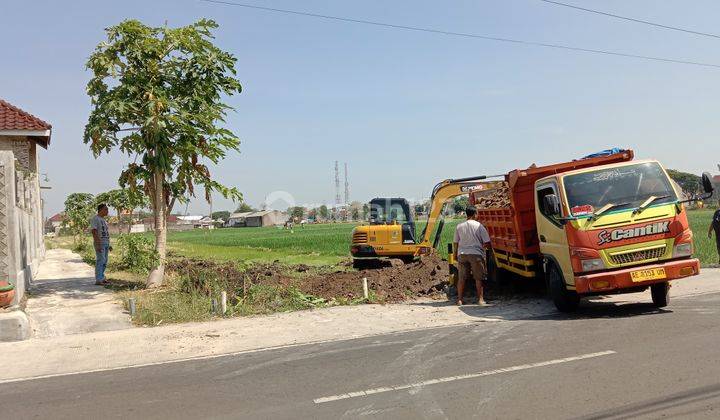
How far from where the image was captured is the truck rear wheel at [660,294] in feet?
30.6

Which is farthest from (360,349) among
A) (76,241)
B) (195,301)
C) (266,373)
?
(76,241)

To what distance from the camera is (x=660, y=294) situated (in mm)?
9352

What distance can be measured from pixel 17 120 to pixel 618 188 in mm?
18119

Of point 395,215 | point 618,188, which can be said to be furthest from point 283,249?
point 618,188

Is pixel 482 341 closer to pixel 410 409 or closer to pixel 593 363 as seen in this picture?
pixel 593 363

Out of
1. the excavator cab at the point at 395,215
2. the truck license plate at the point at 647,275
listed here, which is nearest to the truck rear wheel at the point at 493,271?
the truck license plate at the point at 647,275

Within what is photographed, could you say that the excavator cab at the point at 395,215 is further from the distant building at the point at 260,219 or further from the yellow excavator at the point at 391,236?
the distant building at the point at 260,219

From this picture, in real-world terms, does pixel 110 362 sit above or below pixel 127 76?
below

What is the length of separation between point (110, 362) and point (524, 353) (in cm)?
522

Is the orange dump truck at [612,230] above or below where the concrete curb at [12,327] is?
above

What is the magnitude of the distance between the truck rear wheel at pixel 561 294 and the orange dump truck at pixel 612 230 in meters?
0.02

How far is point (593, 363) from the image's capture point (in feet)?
20.4

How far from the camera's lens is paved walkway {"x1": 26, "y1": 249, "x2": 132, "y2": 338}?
32.7 ft

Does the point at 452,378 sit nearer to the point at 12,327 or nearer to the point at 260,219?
the point at 12,327
